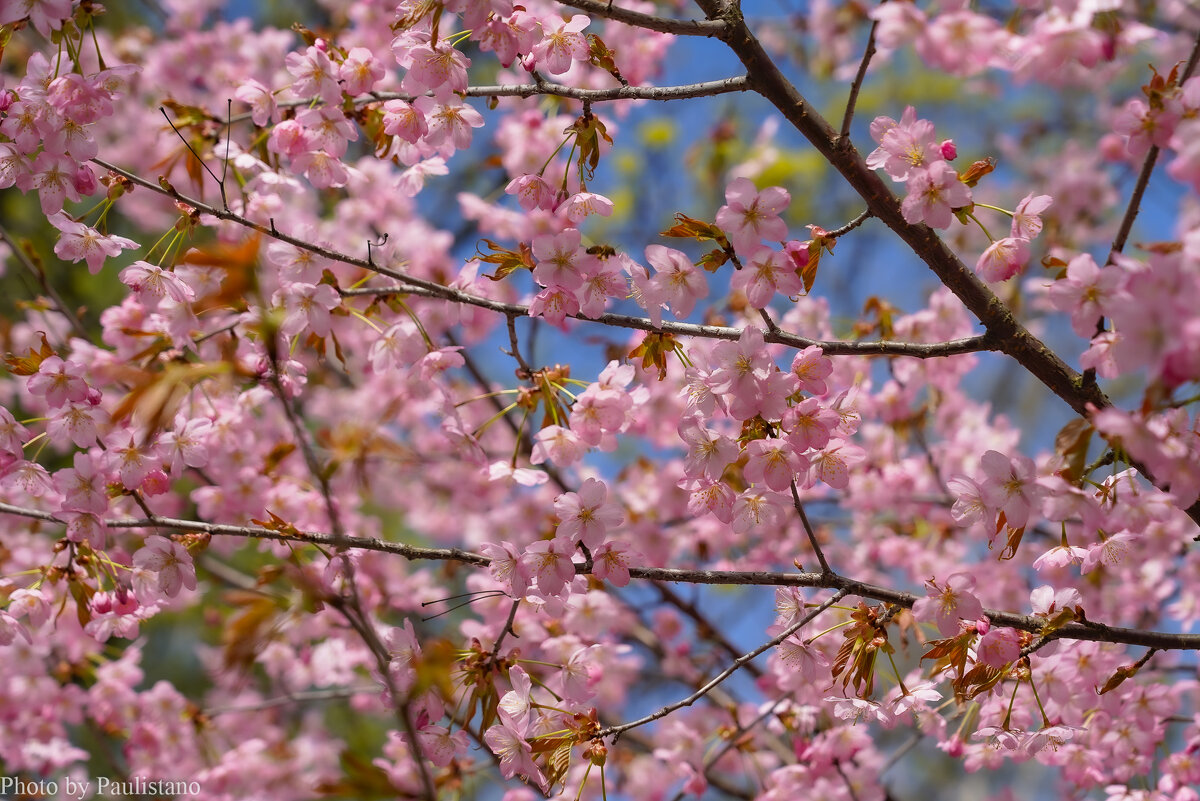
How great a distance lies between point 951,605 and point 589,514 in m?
0.73

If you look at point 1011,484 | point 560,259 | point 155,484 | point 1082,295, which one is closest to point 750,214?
point 560,259

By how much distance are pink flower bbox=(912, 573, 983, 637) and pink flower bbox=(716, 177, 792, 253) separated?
75 centimetres

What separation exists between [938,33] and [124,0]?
7223 millimetres

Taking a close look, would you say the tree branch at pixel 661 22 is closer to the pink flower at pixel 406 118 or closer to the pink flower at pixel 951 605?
the pink flower at pixel 406 118

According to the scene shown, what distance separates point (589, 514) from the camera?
167cm

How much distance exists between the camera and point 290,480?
2662 mm

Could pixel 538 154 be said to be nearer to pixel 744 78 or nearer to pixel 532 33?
pixel 532 33

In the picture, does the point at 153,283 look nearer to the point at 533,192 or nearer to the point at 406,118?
the point at 406,118

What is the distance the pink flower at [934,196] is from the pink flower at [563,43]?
0.72 metres

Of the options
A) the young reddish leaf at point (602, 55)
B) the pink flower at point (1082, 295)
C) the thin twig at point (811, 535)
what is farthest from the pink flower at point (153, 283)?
the pink flower at point (1082, 295)

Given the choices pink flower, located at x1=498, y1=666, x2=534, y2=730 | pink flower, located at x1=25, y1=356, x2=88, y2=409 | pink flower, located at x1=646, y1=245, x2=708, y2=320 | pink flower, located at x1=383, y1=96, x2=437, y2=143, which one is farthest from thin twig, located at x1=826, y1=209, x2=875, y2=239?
pink flower, located at x1=25, y1=356, x2=88, y2=409

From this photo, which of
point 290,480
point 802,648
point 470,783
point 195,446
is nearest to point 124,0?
point 290,480

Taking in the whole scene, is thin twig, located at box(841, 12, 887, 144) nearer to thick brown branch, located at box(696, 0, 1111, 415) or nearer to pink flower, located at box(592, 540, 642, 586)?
thick brown branch, located at box(696, 0, 1111, 415)

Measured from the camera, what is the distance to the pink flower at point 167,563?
176 centimetres
